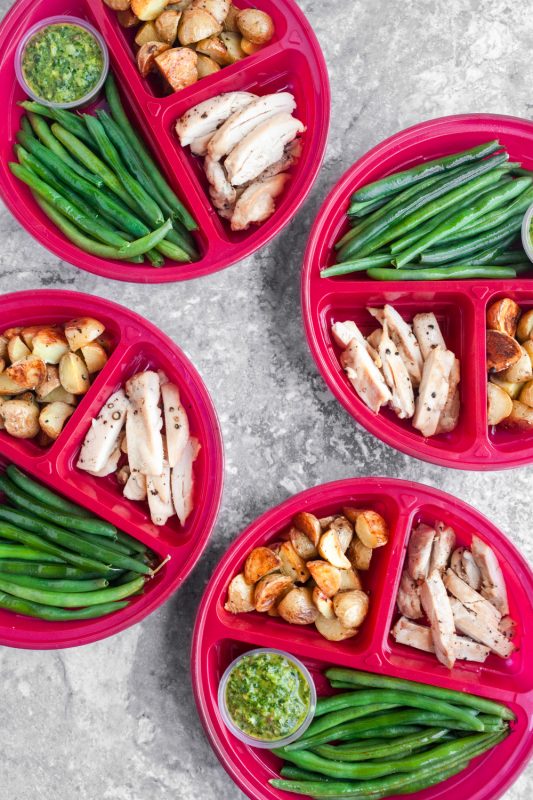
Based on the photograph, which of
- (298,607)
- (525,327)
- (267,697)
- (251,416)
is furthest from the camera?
(251,416)

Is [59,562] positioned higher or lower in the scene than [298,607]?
higher

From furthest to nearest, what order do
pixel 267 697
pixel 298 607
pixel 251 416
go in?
pixel 251 416, pixel 298 607, pixel 267 697

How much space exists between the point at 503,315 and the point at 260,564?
1.42 m

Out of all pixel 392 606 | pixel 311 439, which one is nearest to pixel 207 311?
pixel 311 439

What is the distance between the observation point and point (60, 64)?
2.93m

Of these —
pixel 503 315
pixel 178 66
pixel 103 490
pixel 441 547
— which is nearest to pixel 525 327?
pixel 503 315

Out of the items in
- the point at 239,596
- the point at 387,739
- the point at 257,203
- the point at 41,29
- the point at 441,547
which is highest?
the point at 41,29

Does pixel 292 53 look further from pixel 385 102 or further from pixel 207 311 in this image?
pixel 207 311

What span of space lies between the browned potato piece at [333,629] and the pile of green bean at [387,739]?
0.50ft

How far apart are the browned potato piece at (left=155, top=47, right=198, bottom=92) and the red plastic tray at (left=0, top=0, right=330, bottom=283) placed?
2.3 inches

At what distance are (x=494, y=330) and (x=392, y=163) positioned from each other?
0.83m

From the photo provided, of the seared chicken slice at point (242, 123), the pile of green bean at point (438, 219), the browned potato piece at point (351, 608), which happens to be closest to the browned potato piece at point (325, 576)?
the browned potato piece at point (351, 608)

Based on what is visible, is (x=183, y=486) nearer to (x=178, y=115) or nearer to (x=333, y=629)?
(x=333, y=629)

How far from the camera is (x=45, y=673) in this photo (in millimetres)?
3117
